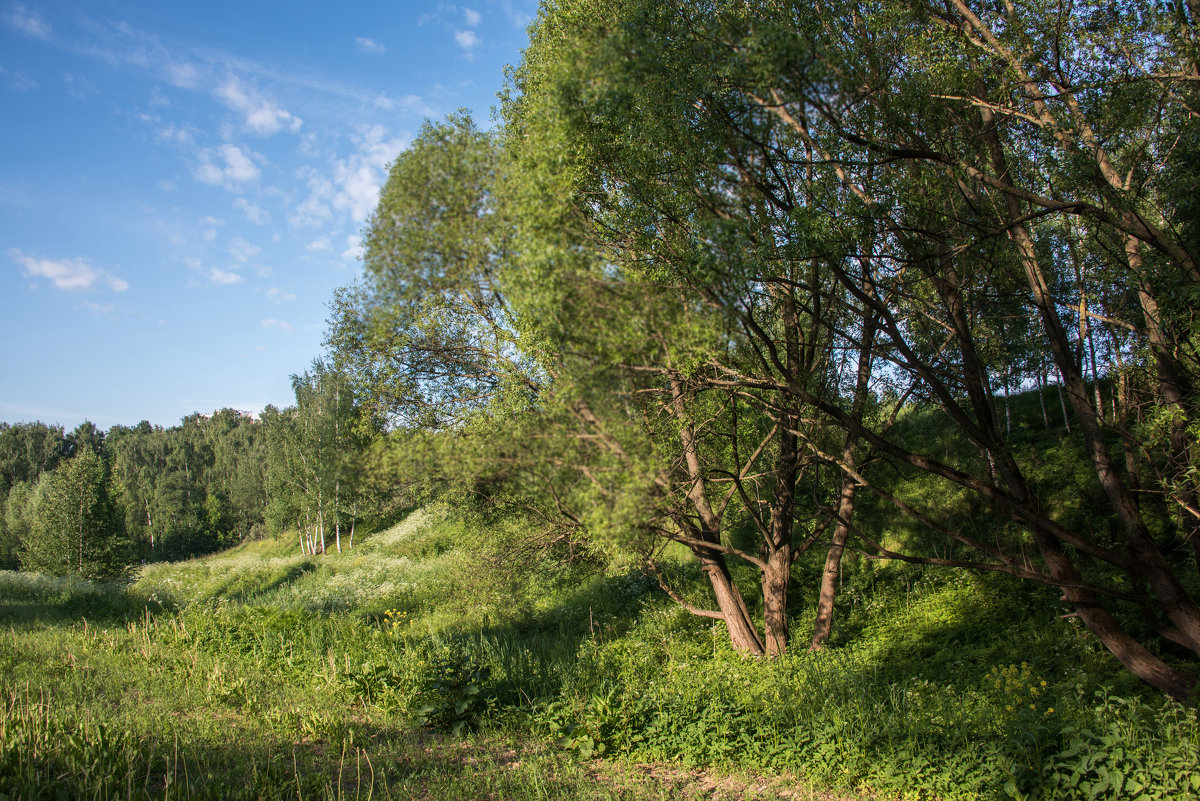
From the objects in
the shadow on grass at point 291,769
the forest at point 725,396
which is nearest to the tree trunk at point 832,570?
the forest at point 725,396

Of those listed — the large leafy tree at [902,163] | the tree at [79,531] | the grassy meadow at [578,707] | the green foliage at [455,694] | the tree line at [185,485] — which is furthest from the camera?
the tree at [79,531]

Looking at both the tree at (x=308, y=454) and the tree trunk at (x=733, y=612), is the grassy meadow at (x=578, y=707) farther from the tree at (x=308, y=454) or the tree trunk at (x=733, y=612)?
the tree at (x=308, y=454)

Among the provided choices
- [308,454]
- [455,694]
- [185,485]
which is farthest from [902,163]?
[185,485]

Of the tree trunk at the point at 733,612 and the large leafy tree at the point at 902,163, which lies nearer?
the large leafy tree at the point at 902,163

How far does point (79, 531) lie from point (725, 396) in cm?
2973

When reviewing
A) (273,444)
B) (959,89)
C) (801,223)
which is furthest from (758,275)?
(273,444)

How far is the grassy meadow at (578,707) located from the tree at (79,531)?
16.3m

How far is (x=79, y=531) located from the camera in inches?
1019

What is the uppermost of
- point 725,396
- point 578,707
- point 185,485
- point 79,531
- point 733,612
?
point 185,485

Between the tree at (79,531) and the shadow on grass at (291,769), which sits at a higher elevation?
the tree at (79,531)

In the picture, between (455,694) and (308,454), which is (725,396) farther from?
(308,454)

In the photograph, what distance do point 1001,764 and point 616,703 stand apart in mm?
3337

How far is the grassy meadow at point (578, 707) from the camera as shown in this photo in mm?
4648

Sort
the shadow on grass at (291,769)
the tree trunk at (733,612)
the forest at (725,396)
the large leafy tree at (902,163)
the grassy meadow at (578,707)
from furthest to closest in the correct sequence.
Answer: the tree trunk at (733,612) < the large leafy tree at (902,163) < the forest at (725,396) < the grassy meadow at (578,707) < the shadow on grass at (291,769)
